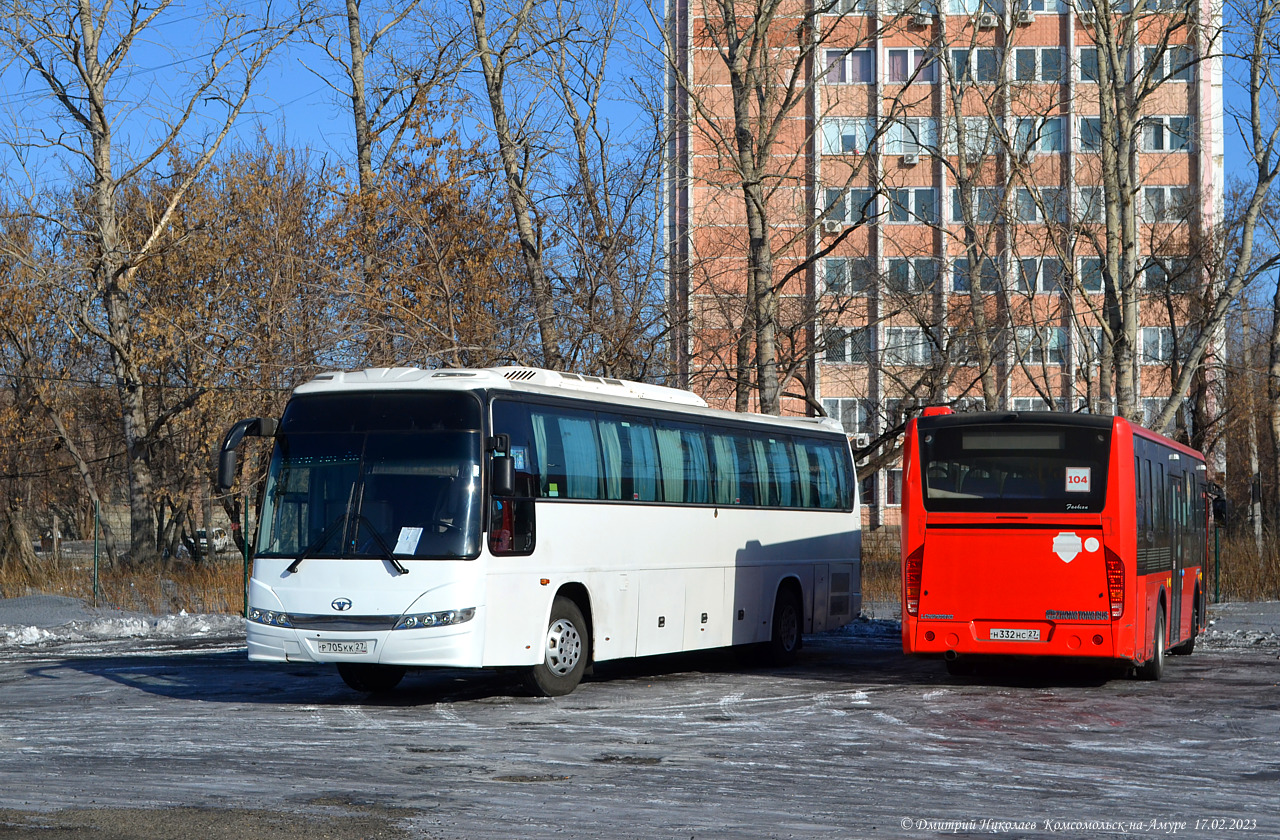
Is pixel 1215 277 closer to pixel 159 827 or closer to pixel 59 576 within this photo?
pixel 59 576

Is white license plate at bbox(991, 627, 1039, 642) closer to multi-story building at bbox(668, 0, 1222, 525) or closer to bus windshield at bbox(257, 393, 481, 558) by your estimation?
bus windshield at bbox(257, 393, 481, 558)

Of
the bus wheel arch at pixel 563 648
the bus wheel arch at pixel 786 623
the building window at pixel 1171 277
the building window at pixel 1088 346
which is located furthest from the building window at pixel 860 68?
the bus wheel arch at pixel 563 648

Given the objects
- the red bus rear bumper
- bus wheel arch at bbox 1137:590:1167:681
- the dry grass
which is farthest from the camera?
the dry grass

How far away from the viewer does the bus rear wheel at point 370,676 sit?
583 inches

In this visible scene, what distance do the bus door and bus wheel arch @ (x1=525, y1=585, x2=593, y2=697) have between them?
718 centimetres

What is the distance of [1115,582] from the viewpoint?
47.7 feet

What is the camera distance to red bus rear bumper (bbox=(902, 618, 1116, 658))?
47.7 ft

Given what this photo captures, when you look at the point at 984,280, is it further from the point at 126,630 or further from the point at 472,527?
the point at 472,527

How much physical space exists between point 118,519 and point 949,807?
127 ft

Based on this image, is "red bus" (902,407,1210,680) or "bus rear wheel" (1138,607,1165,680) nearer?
"red bus" (902,407,1210,680)

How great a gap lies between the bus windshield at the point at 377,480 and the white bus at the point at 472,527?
1 cm

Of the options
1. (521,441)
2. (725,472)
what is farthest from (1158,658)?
(521,441)

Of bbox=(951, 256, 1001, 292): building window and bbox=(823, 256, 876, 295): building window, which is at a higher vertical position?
bbox=(951, 256, 1001, 292): building window

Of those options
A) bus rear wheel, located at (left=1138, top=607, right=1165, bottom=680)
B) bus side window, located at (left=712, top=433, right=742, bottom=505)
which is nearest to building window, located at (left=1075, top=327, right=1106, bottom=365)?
bus side window, located at (left=712, top=433, right=742, bottom=505)
